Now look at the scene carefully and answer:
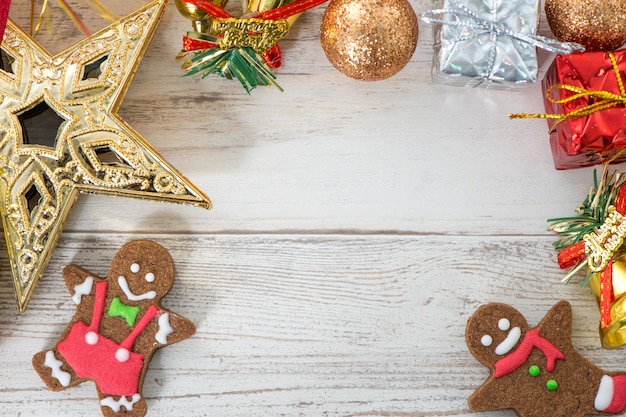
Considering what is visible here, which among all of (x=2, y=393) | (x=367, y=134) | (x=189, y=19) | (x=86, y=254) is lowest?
(x=2, y=393)

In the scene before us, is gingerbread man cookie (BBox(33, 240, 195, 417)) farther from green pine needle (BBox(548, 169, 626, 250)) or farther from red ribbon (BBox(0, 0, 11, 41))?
green pine needle (BBox(548, 169, 626, 250))

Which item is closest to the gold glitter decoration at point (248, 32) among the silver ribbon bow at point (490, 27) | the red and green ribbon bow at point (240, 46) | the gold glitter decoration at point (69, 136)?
the red and green ribbon bow at point (240, 46)

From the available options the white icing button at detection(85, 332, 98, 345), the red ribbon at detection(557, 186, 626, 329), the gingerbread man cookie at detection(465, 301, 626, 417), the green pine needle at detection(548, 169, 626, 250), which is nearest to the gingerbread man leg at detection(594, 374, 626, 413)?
the gingerbread man cookie at detection(465, 301, 626, 417)

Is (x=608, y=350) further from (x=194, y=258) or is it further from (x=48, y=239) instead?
(x=48, y=239)

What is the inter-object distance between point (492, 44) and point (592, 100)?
164mm

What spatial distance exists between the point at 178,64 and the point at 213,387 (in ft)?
1.70

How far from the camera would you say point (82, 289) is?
0.96m

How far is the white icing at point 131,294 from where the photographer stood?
3.17 feet

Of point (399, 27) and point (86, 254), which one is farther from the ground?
point (399, 27)

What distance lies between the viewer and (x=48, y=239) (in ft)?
3.01

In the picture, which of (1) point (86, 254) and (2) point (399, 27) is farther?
(1) point (86, 254)

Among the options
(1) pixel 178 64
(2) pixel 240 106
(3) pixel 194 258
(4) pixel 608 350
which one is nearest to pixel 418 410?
(4) pixel 608 350

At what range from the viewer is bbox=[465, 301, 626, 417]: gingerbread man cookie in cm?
97

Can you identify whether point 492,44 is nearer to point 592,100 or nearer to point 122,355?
point 592,100
